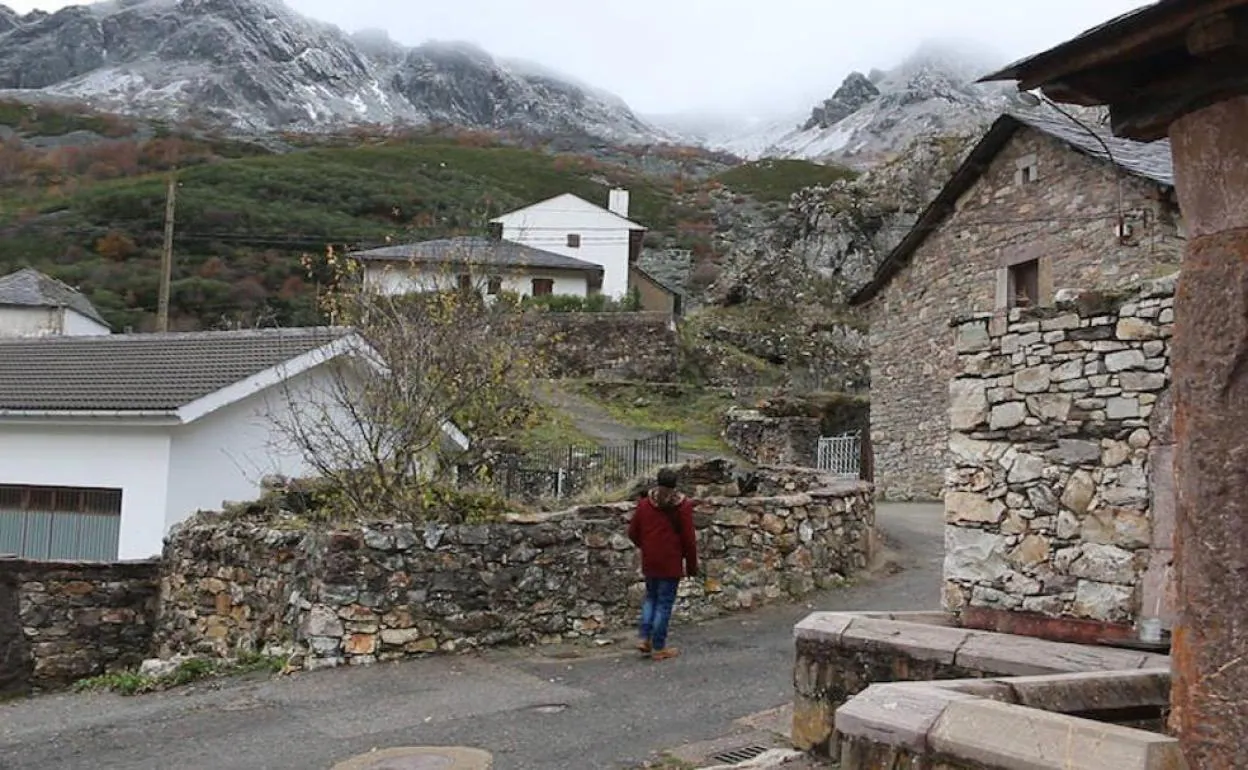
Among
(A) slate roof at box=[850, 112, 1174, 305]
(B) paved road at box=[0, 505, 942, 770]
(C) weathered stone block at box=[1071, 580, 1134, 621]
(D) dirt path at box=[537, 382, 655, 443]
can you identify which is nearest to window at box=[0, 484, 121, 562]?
(B) paved road at box=[0, 505, 942, 770]

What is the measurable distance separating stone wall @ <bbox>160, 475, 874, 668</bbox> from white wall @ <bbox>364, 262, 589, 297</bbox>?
479 centimetres

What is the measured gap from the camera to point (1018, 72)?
376cm

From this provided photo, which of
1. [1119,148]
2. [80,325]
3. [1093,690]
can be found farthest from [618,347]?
[1093,690]

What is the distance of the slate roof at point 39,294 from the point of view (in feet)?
121

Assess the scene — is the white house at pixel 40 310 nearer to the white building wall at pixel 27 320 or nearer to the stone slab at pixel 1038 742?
the white building wall at pixel 27 320

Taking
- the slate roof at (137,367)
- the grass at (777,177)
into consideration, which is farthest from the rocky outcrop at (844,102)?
the slate roof at (137,367)

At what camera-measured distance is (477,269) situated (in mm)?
17641

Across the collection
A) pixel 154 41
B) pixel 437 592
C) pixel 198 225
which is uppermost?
pixel 154 41

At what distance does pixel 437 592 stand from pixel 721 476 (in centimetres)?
638

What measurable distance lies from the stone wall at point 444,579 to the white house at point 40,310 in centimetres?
2878

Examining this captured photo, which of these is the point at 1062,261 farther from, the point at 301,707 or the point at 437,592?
the point at 301,707

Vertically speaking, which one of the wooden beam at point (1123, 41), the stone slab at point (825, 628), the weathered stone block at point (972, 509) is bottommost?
the stone slab at point (825, 628)

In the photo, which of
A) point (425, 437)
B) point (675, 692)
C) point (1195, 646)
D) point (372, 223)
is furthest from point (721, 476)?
point (372, 223)

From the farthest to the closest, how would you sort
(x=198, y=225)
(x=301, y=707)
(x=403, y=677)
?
1. (x=198, y=225)
2. (x=403, y=677)
3. (x=301, y=707)
